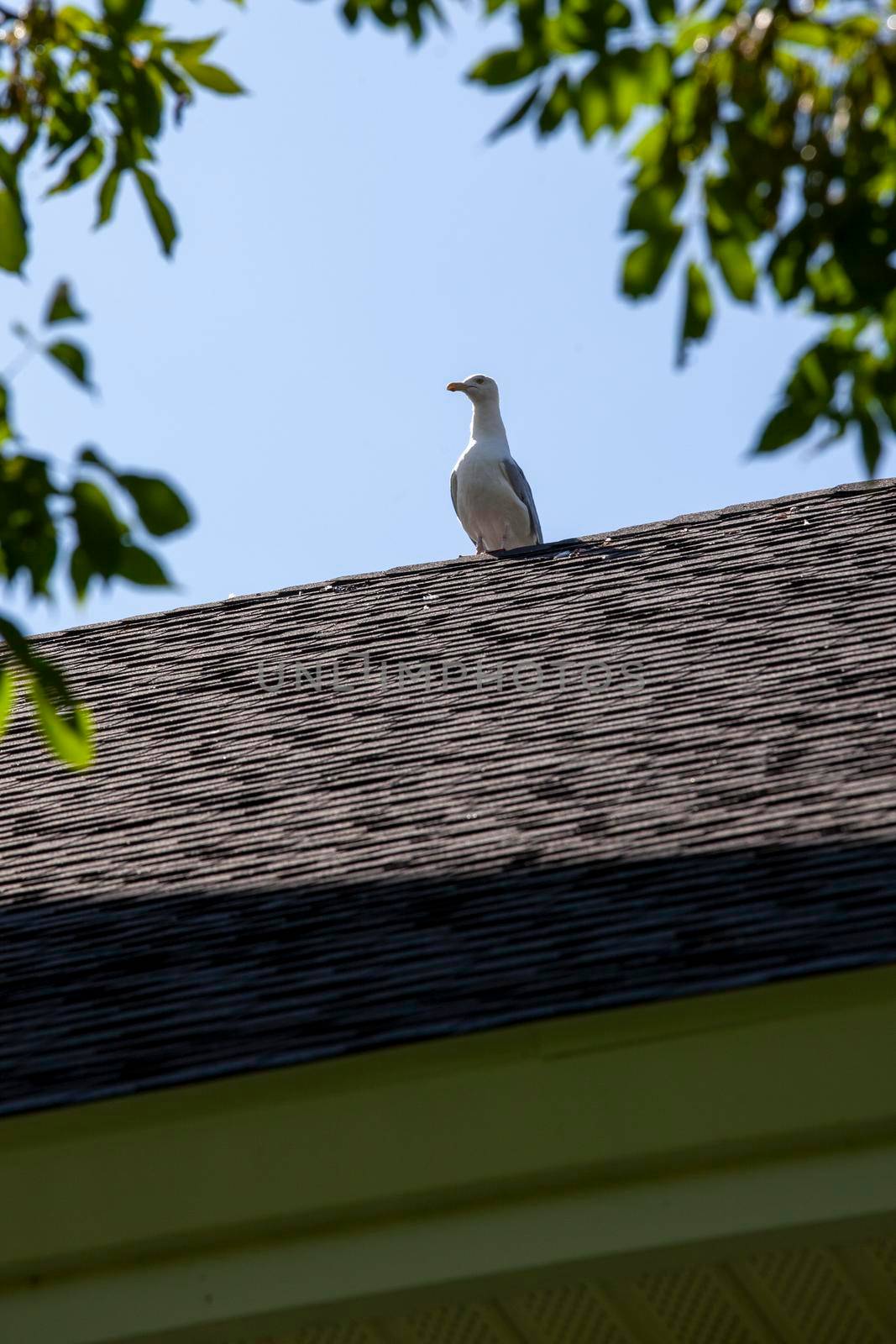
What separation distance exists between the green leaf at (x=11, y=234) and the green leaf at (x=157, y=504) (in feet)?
2.06

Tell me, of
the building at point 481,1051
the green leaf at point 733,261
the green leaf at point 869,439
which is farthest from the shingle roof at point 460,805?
the green leaf at point 733,261

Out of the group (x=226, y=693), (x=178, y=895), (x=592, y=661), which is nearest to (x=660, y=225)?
(x=178, y=895)

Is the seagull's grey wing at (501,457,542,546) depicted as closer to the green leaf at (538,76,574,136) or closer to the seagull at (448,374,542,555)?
the seagull at (448,374,542,555)

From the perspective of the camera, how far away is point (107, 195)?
12.3ft

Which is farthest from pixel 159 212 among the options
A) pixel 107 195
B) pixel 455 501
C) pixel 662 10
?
pixel 455 501

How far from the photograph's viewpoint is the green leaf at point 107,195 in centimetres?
374

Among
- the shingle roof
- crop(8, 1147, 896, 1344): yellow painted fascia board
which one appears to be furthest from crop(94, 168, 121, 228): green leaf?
crop(8, 1147, 896, 1344): yellow painted fascia board

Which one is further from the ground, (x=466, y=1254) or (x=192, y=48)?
(x=192, y=48)

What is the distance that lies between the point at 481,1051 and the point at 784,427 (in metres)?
1.74

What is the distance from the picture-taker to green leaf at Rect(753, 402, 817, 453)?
298 cm

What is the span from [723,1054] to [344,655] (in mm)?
4231

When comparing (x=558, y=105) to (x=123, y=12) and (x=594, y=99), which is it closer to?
(x=594, y=99)

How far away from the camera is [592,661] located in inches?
281

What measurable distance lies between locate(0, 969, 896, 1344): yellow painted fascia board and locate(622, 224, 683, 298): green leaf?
1742mm
